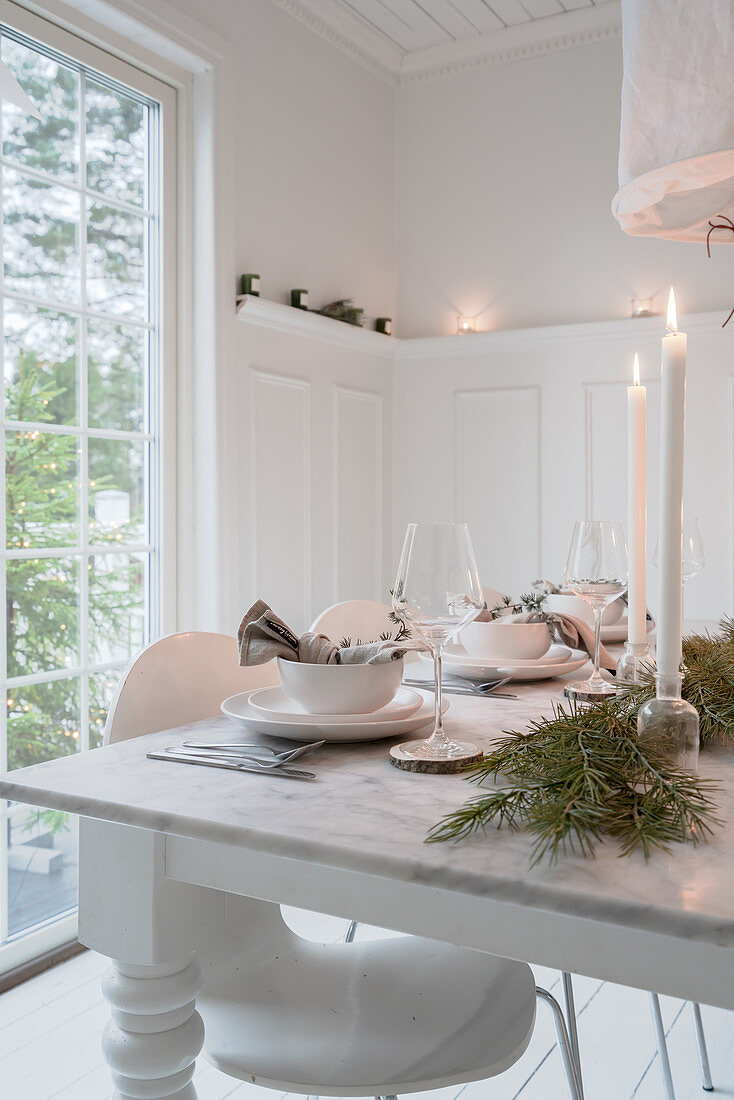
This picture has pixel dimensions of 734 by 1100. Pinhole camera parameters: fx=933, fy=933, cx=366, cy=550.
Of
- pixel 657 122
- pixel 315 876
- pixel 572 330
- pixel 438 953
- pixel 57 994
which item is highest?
pixel 572 330

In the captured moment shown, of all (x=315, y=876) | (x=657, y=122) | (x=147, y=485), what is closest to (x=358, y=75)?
(x=147, y=485)

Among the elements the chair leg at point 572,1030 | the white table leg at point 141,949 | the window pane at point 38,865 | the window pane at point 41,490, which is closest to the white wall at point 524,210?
the window pane at point 41,490

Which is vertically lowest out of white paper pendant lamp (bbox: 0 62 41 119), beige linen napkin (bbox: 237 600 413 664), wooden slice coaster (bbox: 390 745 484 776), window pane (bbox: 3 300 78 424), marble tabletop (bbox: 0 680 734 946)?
marble tabletop (bbox: 0 680 734 946)

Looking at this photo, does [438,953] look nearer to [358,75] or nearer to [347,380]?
[347,380]

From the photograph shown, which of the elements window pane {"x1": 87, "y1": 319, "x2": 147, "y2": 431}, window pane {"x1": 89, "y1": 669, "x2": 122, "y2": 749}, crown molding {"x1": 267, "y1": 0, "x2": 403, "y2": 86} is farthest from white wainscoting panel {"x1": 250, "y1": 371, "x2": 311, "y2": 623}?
crown molding {"x1": 267, "y1": 0, "x2": 403, "y2": 86}

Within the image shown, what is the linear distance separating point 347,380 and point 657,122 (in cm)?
279

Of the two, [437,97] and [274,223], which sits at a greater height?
[437,97]

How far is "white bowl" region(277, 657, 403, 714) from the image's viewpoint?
3.43 feet

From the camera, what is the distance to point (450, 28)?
3697 mm

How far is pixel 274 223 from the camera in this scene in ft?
10.8

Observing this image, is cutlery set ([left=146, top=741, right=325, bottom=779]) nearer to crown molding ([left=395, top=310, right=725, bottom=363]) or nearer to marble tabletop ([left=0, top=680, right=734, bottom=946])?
marble tabletop ([left=0, top=680, right=734, bottom=946])

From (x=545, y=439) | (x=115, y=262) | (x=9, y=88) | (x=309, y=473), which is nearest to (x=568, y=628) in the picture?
(x=9, y=88)

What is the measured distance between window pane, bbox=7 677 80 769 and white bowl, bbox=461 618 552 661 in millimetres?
1375

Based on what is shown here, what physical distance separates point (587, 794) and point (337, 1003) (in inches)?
21.5
